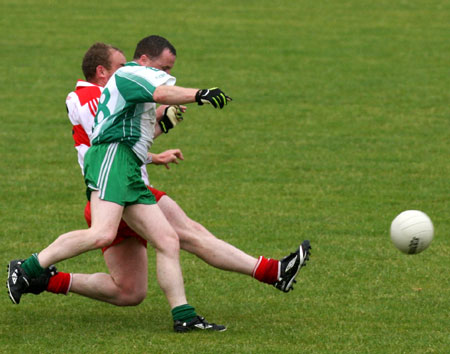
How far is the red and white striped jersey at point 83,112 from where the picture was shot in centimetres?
765

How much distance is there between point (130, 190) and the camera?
718 centimetres

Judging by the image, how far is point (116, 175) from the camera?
23.6 ft

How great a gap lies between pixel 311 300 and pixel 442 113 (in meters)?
9.55

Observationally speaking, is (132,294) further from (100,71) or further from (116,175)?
(100,71)

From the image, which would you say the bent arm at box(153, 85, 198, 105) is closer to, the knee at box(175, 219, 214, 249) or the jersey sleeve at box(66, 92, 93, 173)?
the jersey sleeve at box(66, 92, 93, 173)

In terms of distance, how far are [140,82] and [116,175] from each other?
695 mm

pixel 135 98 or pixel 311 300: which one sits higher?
pixel 135 98

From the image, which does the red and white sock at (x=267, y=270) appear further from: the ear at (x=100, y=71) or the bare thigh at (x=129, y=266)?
the ear at (x=100, y=71)

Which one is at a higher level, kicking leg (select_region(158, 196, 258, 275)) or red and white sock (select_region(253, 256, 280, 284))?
kicking leg (select_region(158, 196, 258, 275))

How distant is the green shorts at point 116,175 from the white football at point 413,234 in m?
2.15

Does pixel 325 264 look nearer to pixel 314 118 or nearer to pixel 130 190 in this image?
pixel 130 190

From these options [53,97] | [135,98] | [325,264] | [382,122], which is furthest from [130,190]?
[53,97]

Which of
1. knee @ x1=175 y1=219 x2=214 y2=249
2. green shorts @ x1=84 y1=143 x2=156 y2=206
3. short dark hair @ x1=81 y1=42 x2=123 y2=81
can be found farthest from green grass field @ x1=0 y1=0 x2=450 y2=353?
short dark hair @ x1=81 y1=42 x2=123 y2=81

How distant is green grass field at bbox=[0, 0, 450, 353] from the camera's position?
7512mm
